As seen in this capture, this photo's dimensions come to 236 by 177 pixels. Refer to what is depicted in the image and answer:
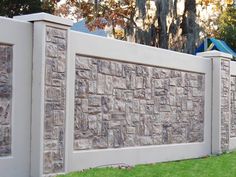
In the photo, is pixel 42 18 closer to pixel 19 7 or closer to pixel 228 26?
pixel 19 7

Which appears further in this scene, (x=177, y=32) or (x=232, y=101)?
(x=177, y=32)

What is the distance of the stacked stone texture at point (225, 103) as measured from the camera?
1281 centimetres

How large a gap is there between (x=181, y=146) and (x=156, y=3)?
8.97 m

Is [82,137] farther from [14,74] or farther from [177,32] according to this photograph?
[177,32]

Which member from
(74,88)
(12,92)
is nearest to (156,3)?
(74,88)

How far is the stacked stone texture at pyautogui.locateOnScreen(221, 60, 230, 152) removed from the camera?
12812 millimetres

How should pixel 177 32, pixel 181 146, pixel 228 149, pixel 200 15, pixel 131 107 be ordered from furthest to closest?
pixel 200 15
pixel 177 32
pixel 228 149
pixel 181 146
pixel 131 107

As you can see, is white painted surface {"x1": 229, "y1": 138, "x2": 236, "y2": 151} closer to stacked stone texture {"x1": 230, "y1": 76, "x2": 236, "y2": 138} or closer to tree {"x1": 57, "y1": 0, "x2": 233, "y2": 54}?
stacked stone texture {"x1": 230, "y1": 76, "x2": 236, "y2": 138}

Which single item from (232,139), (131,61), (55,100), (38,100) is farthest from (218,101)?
(38,100)

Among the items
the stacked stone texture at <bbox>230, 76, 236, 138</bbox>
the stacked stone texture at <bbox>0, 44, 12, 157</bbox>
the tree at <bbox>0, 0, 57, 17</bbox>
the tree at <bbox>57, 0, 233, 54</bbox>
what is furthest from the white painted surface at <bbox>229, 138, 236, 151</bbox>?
the tree at <bbox>0, 0, 57, 17</bbox>

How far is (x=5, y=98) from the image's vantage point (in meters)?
7.22

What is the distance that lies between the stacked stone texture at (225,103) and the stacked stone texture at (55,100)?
231 inches

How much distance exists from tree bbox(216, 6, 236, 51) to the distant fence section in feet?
44.0

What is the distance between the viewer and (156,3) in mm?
19312
